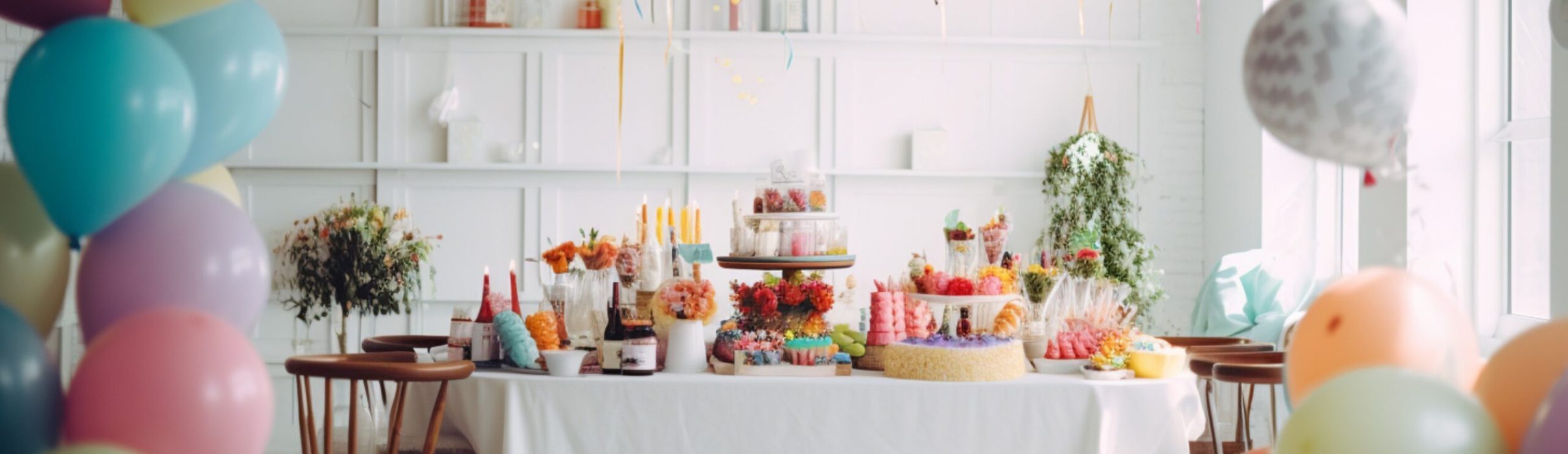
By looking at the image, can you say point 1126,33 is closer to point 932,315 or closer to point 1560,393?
point 932,315

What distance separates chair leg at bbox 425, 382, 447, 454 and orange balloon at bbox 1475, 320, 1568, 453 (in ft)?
7.25

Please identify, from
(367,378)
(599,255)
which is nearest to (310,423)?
(367,378)

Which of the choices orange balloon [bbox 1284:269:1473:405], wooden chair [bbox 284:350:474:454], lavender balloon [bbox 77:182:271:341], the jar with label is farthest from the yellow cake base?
lavender balloon [bbox 77:182:271:341]

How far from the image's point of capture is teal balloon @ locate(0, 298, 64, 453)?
155cm

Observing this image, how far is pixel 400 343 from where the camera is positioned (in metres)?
4.15

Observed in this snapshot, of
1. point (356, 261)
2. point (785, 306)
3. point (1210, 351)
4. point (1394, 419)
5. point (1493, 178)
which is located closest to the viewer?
point (1394, 419)

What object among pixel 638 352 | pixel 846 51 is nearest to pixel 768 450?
pixel 638 352

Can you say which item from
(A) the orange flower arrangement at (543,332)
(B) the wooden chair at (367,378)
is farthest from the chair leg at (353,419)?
(A) the orange flower arrangement at (543,332)

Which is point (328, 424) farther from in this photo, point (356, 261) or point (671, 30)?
point (671, 30)

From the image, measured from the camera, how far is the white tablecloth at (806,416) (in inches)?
125

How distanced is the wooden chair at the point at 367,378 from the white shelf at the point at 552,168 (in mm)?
3279

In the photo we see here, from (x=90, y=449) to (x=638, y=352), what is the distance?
1.87 m

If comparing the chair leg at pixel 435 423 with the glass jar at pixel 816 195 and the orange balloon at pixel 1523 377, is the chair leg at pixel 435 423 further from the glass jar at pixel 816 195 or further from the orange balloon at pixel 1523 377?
the orange balloon at pixel 1523 377

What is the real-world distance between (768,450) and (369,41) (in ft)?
13.6
